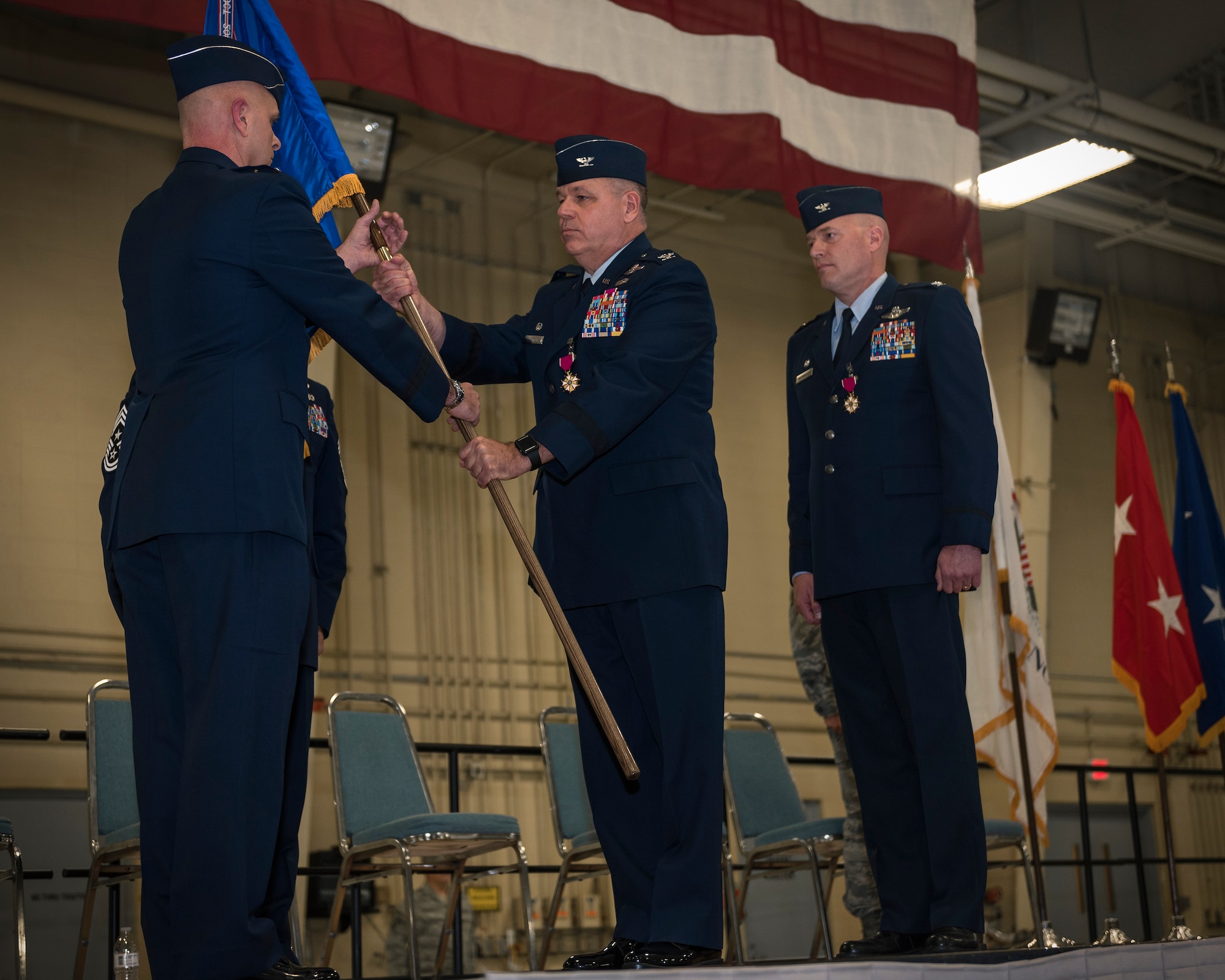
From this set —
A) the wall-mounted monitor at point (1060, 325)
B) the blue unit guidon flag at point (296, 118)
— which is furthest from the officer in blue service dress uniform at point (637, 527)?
the wall-mounted monitor at point (1060, 325)

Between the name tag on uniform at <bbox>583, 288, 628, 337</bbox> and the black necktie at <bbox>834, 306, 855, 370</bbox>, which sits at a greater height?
the black necktie at <bbox>834, 306, 855, 370</bbox>

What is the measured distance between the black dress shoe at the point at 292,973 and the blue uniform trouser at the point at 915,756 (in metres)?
1.31

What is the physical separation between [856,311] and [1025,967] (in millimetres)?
1649

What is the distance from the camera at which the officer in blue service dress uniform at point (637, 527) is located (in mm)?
2490

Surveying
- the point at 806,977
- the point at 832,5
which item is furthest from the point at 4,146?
the point at 806,977

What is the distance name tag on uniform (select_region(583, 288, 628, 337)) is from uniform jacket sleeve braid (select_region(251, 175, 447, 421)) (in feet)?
1.55

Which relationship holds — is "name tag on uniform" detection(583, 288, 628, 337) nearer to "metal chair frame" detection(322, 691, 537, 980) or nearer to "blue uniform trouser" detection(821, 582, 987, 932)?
"blue uniform trouser" detection(821, 582, 987, 932)

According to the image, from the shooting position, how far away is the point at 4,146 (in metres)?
6.80

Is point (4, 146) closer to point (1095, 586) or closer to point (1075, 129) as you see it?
point (1075, 129)

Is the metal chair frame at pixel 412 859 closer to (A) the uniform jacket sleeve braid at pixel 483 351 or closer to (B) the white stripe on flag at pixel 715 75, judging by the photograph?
(A) the uniform jacket sleeve braid at pixel 483 351

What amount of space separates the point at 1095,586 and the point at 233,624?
9.68m

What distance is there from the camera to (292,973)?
2078 mm

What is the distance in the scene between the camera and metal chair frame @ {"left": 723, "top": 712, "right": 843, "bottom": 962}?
432 centimetres

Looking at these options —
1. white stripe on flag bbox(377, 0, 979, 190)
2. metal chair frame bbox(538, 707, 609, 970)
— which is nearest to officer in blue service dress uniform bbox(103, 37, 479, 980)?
white stripe on flag bbox(377, 0, 979, 190)
